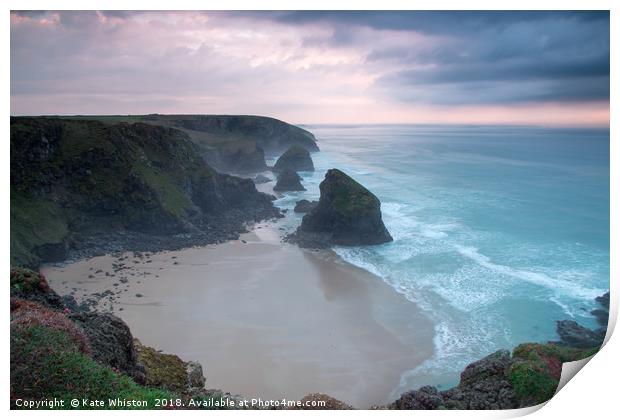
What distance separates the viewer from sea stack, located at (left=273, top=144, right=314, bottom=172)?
1600cm

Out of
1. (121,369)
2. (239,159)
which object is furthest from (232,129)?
(121,369)

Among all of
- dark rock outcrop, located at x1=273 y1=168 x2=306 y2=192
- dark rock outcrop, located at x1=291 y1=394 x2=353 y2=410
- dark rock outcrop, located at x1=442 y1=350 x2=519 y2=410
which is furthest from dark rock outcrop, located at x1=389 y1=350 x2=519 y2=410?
dark rock outcrop, located at x1=273 y1=168 x2=306 y2=192

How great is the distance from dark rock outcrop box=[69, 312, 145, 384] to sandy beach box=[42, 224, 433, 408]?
250 centimetres

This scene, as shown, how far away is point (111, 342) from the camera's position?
6.33 metres

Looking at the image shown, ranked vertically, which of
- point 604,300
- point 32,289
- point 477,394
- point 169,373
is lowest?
point 169,373

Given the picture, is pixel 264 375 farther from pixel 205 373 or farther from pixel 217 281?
pixel 217 281

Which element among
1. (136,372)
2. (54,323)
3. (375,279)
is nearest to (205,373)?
(136,372)

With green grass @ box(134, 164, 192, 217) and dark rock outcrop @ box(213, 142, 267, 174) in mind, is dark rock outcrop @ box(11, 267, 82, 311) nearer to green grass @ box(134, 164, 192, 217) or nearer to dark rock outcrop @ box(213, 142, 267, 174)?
green grass @ box(134, 164, 192, 217)

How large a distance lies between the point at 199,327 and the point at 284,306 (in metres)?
2.62

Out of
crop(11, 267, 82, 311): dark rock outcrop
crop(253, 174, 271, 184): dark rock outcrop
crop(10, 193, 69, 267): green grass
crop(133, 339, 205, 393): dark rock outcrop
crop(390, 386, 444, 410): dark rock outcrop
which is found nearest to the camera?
crop(390, 386, 444, 410): dark rock outcrop

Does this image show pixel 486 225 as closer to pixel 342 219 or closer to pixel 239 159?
pixel 342 219

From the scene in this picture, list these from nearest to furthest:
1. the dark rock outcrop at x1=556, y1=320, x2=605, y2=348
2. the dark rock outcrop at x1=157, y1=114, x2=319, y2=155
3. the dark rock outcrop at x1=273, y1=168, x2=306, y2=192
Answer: the dark rock outcrop at x1=556, y1=320, x2=605, y2=348, the dark rock outcrop at x1=157, y1=114, x2=319, y2=155, the dark rock outcrop at x1=273, y1=168, x2=306, y2=192

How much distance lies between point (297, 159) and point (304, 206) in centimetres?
467

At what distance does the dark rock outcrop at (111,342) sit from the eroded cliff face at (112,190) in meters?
6.79
